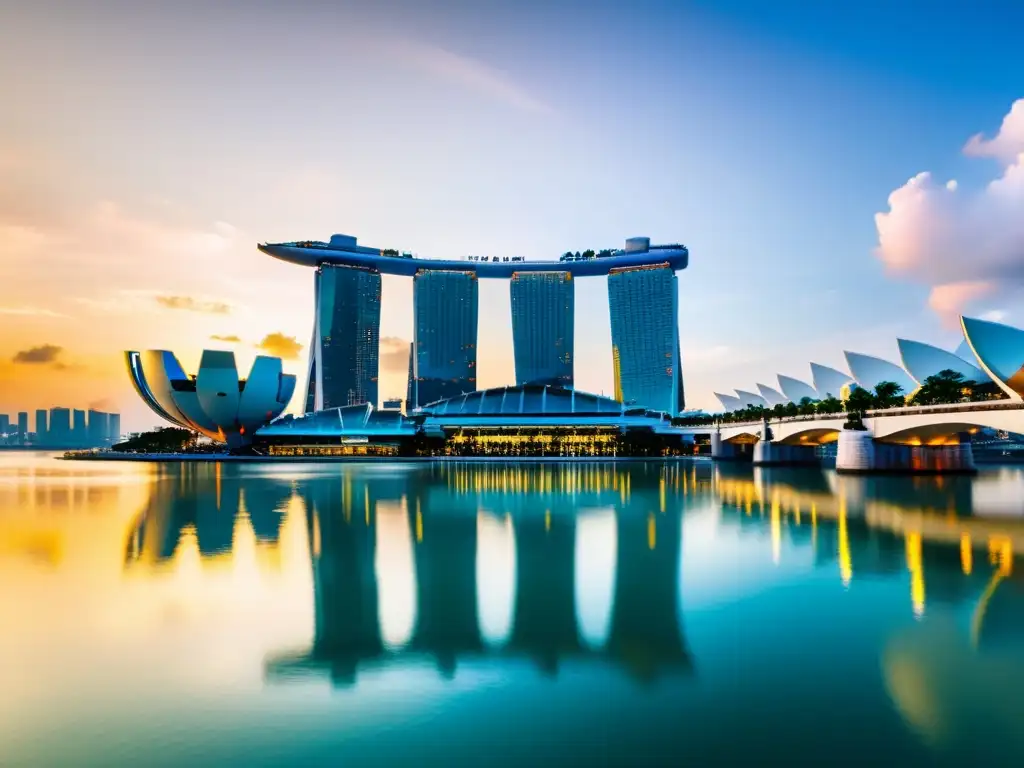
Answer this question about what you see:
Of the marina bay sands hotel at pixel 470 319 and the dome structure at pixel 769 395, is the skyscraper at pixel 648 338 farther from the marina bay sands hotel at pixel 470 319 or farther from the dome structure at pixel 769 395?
the dome structure at pixel 769 395

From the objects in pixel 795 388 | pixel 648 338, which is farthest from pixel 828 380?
pixel 648 338

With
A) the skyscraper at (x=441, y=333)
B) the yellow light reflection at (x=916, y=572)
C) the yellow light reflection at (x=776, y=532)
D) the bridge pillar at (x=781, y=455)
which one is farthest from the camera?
the skyscraper at (x=441, y=333)

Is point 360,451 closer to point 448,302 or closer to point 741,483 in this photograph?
point 741,483

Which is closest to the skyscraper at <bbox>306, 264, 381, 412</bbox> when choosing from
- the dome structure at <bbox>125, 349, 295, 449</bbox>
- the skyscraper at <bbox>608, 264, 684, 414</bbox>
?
the skyscraper at <bbox>608, 264, 684, 414</bbox>

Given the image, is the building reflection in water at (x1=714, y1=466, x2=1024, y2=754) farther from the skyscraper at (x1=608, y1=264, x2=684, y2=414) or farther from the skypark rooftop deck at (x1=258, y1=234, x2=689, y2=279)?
the skypark rooftop deck at (x1=258, y1=234, x2=689, y2=279)

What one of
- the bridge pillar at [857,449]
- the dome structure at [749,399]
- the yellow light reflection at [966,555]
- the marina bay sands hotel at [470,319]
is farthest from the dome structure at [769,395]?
the yellow light reflection at [966,555]

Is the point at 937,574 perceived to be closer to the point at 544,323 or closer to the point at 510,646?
the point at 510,646

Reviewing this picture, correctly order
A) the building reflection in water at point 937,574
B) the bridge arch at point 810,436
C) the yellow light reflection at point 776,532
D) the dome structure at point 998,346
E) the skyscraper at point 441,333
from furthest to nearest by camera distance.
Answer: the skyscraper at point 441,333, the bridge arch at point 810,436, the dome structure at point 998,346, the yellow light reflection at point 776,532, the building reflection in water at point 937,574
